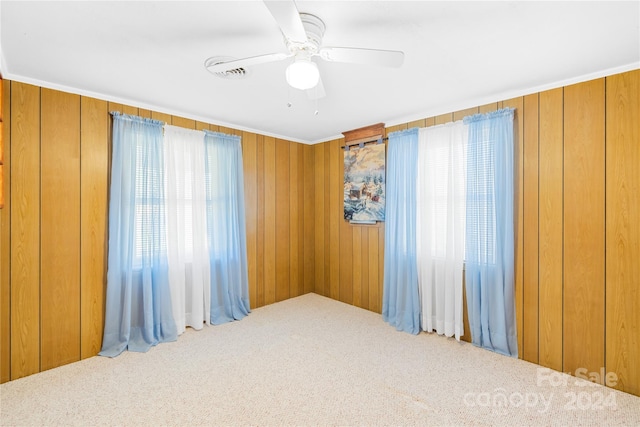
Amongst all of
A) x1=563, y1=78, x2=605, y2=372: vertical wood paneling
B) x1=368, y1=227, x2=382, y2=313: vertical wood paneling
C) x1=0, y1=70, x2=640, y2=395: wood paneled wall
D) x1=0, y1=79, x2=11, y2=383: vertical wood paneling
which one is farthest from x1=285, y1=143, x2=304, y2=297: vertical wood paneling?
x1=563, y1=78, x2=605, y2=372: vertical wood paneling

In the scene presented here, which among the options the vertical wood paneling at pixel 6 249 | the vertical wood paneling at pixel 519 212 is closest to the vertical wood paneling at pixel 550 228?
the vertical wood paneling at pixel 519 212

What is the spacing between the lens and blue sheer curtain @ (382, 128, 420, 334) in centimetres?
354

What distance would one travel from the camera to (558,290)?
265 cm

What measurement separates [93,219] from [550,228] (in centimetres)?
421

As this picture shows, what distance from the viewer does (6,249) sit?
246 cm

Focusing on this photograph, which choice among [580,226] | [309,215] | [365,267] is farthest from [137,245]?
[580,226]

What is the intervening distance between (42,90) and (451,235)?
13.3 ft

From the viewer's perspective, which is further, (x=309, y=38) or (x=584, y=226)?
(x=584, y=226)

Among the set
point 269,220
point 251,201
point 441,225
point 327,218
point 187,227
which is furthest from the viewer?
point 327,218

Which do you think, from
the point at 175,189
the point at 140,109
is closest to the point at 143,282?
the point at 175,189

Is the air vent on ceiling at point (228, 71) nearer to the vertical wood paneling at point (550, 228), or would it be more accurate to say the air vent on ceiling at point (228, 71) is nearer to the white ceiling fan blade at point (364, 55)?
the white ceiling fan blade at point (364, 55)

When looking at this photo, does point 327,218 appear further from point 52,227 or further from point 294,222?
point 52,227

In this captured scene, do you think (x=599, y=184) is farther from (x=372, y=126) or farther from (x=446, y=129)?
(x=372, y=126)

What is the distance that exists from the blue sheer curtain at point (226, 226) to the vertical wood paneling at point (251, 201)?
17cm
